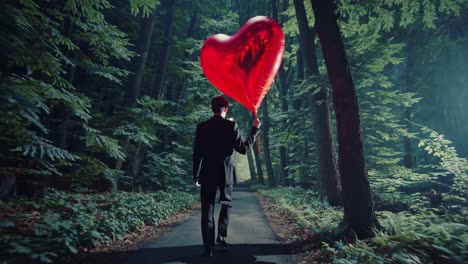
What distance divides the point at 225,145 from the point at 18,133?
12.6ft

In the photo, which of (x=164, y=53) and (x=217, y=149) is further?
(x=164, y=53)

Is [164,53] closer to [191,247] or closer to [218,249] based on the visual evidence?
[191,247]

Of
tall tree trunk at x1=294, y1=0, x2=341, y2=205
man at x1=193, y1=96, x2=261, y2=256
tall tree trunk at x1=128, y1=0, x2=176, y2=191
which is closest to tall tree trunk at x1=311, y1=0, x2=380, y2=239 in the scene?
man at x1=193, y1=96, x2=261, y2=256

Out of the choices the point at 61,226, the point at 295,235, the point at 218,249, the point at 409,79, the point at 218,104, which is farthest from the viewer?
the point at 409,79

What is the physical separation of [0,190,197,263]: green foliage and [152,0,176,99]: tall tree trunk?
6578 mm

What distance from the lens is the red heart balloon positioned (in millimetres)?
5594

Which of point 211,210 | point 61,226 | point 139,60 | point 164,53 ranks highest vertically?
point 164,53

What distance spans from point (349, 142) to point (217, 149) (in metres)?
2.74

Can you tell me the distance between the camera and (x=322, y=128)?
10.3 meters

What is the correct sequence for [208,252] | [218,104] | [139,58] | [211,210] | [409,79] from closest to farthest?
[208,252] < [211,210] < [218,104] < [139,58] < [409,79]

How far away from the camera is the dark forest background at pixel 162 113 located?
475 centimetres

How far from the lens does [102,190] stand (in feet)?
33.3

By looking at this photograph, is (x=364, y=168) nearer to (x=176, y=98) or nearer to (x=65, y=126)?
(x=65, y=126)

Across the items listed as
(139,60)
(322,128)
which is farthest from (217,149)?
(139,60)
